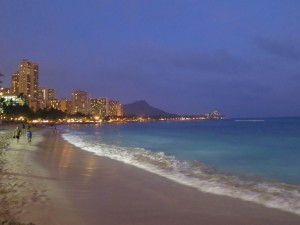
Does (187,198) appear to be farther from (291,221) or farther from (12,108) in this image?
(12,108)

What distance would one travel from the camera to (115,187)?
1162cm

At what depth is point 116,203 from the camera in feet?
30.2

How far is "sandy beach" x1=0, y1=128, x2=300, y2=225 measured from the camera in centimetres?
764

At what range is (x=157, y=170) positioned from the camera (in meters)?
16.4

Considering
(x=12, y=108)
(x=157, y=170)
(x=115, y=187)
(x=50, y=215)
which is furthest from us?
(x=12, y=108)

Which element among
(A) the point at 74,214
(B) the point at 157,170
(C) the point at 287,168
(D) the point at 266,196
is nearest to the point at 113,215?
(A) the point at 74,214

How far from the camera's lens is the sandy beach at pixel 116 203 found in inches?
301

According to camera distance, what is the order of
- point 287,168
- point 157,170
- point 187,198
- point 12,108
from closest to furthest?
point 187,198
point 157,170
point 287,168
point 12,108

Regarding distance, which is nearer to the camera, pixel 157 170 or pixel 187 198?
pixel 187 198

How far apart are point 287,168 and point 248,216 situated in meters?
13.3

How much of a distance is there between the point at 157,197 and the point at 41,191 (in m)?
3.22

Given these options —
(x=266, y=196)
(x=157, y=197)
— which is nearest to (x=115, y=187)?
(x=157, y=197)

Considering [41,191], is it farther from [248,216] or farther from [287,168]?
[287,168]

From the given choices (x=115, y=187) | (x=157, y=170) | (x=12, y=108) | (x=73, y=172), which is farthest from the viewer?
(x=12, y=108)
